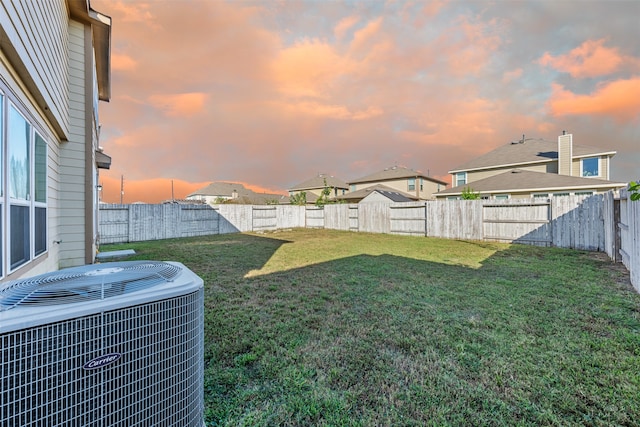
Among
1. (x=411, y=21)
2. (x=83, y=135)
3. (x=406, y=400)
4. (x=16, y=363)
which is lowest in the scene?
(x=406, y=400)

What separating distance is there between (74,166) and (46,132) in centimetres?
140

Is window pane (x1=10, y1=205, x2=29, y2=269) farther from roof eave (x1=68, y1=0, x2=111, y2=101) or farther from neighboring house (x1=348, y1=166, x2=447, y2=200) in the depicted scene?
neighboring house (x1=348, y1=166, x2=447, y2=200)

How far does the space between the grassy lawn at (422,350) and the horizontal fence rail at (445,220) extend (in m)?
2.20

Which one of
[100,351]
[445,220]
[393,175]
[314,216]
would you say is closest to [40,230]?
[100,351]

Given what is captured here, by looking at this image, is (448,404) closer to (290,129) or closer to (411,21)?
(411,21)

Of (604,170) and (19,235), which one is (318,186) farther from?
(19,235)

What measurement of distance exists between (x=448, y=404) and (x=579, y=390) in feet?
3.23

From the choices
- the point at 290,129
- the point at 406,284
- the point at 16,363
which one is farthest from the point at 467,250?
the point at 290,129

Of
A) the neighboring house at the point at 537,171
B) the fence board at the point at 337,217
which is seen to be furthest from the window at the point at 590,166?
the fence board at the point at 337,217

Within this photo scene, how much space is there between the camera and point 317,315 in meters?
3.29

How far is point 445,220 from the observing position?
11.9 metres

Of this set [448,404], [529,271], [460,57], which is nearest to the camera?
[448,404]

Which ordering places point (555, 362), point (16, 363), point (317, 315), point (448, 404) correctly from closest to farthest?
point (16, 363) < point (448, 404) < point (555, 362) < point (317, 315)

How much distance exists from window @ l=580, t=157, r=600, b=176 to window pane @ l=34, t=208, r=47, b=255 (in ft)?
78.4
